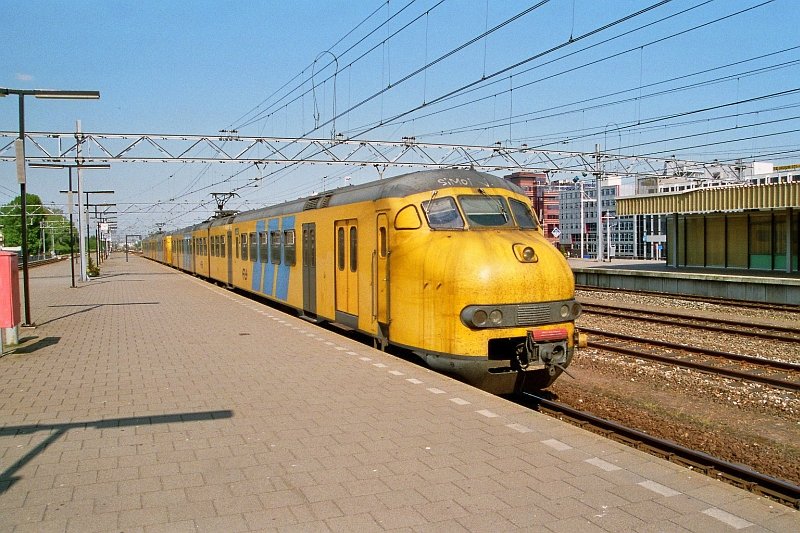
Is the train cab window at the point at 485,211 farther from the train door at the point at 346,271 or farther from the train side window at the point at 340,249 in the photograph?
the train side window at the point at 340,249

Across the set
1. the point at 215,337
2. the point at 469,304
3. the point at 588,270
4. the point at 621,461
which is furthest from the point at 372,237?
the point at 588,270

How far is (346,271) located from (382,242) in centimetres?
182

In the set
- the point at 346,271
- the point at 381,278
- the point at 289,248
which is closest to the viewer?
the point at 381,278

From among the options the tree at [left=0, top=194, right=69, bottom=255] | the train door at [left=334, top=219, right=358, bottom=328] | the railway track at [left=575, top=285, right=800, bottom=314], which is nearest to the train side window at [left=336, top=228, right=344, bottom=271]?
the train door at [left=334, top=219, right=358, bottom=328]

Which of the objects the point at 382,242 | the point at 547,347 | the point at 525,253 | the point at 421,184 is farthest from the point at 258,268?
the point at 547,347

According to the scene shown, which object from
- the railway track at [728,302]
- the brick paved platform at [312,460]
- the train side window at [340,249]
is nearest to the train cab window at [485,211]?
the brick paved platform at [312,460]

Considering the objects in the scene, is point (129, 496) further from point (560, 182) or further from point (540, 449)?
point (560, 182)

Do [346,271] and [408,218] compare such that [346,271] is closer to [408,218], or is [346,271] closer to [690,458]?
[408,218]

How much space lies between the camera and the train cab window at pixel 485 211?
9391mm

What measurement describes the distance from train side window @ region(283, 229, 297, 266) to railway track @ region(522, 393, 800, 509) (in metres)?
8.15

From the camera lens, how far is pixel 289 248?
15812mm

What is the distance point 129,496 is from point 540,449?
10.9 feet

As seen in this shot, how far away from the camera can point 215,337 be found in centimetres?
1305

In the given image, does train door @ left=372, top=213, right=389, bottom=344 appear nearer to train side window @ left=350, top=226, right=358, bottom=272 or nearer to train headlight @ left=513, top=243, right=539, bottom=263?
train side window @ left=350, top=226, right=358, bottom=272
